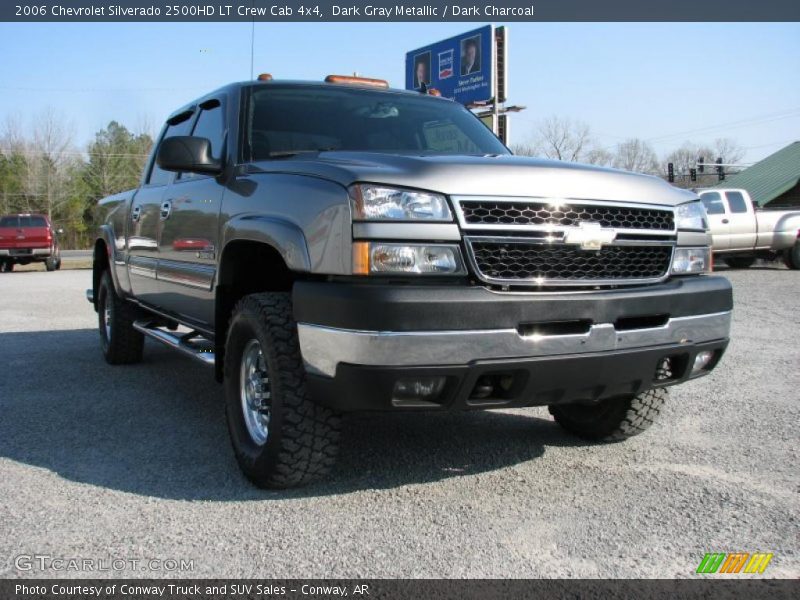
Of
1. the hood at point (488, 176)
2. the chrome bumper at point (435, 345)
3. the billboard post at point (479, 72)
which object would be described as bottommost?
the chrome bumper at point (435, 345)

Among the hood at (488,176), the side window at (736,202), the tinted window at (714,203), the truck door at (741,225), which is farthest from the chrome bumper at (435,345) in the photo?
the side window at (736,202)

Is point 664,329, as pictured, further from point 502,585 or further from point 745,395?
point 745,395

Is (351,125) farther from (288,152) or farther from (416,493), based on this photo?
(416,493)

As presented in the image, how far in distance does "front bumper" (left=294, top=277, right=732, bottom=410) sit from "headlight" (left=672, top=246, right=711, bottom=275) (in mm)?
320

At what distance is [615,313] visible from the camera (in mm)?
3125

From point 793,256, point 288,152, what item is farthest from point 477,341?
point 793,256

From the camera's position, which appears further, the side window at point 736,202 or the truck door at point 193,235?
the side window at point 736,202

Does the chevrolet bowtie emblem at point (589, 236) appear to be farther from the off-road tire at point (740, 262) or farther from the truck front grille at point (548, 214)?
the off-road tire at point (740, 262)

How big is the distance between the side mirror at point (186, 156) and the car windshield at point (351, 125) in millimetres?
239

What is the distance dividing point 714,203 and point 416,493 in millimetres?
15532

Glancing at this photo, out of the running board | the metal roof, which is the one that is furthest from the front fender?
the metal roof

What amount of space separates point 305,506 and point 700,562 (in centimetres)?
156

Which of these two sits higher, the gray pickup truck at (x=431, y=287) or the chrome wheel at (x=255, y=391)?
the gray pickup truck at (x=431, y=287)

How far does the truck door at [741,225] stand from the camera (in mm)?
16906
